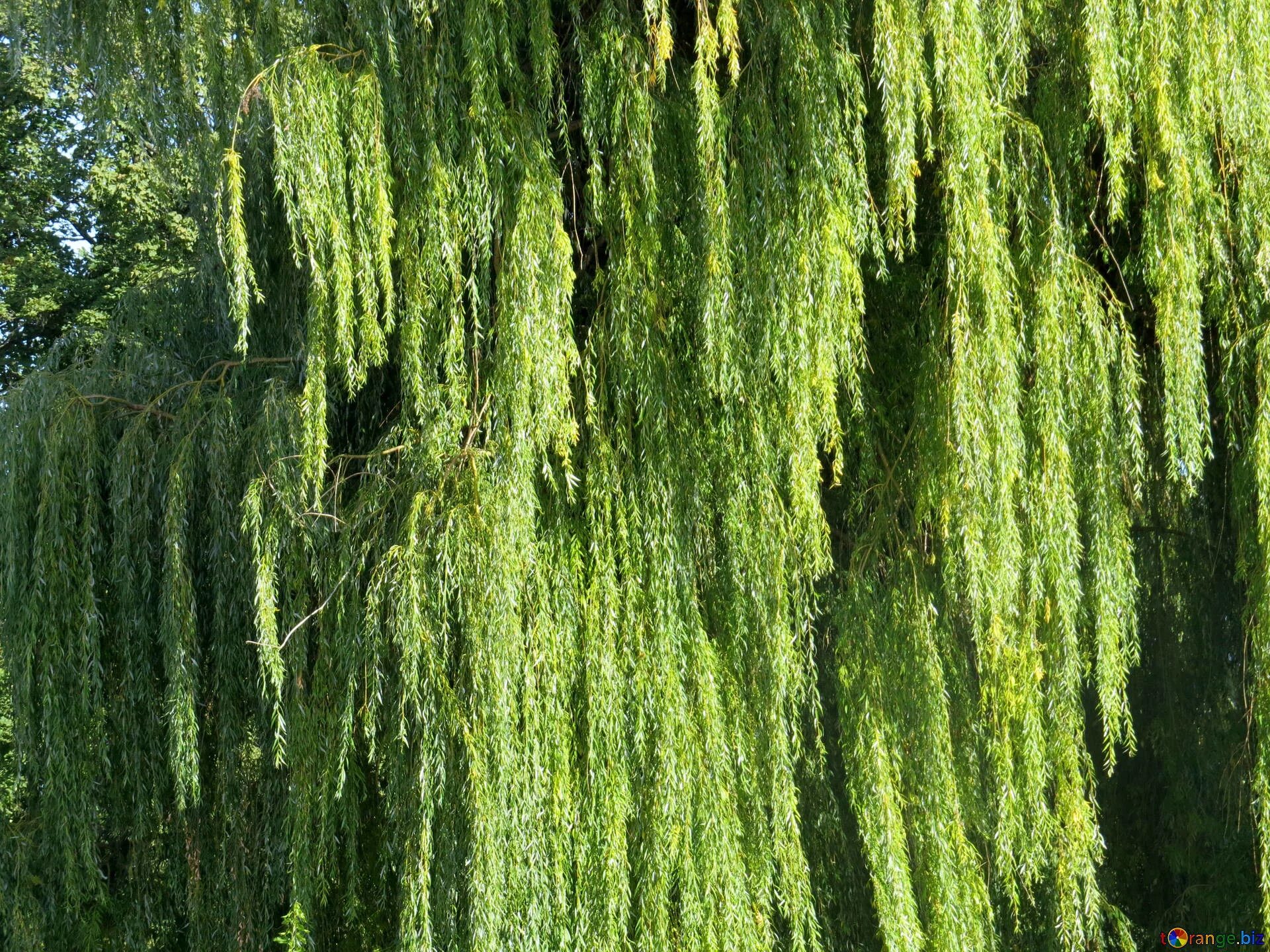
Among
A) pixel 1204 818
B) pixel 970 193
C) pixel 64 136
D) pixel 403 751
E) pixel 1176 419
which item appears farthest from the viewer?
pixel 64 136

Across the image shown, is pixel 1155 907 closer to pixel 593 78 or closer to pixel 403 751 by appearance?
pixel 403 751

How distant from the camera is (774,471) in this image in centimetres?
302

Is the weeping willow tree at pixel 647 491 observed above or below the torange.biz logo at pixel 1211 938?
above

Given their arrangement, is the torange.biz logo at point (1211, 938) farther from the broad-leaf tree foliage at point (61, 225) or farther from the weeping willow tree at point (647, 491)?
the broad-leaf tree foliage at point (61, 225)

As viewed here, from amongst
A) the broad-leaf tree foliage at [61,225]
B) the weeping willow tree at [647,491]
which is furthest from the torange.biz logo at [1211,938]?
the broad-leaf tree foliage at [61,225]

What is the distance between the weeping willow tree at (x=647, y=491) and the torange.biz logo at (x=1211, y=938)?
130 cm

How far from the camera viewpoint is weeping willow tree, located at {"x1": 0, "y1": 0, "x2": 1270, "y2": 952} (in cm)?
288

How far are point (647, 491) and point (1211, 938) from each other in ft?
10.0

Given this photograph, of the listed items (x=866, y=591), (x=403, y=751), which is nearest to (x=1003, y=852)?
(x=866, y=591)

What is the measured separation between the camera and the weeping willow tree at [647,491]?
2877mm

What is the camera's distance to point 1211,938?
177 inches

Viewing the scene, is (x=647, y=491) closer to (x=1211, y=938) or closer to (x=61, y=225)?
(x=1211, y=938)

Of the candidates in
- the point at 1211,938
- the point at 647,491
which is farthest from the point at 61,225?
the point at 1211,938

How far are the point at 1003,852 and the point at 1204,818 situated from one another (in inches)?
80.6
